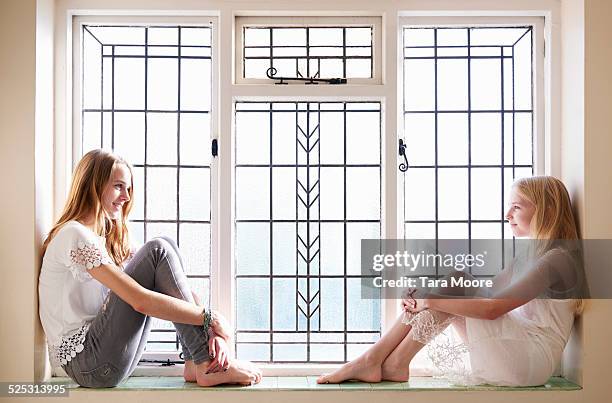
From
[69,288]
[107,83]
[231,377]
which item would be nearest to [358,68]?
[107,83]

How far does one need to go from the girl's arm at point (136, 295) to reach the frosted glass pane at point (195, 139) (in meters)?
0.74

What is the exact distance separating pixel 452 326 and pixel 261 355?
0.92 metres

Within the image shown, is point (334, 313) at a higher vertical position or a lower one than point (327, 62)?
lower

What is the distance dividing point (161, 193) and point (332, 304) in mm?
976

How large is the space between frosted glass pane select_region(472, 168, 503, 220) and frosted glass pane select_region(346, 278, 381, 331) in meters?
0.65

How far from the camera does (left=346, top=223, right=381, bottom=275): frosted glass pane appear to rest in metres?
3.74

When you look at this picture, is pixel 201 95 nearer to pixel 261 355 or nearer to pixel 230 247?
pixel 230 247

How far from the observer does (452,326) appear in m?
3.47

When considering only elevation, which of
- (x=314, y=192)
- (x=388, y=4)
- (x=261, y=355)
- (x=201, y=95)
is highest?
(x=388, y=4)

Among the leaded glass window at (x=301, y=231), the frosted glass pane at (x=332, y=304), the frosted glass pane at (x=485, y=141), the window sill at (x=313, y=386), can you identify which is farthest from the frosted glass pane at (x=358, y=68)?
the window sill at (x=313, y=386)

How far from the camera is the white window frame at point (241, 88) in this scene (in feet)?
12.0

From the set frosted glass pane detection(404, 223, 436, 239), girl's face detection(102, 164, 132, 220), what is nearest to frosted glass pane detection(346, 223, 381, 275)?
frosted glass pane detection(404, 223, 436, 239)

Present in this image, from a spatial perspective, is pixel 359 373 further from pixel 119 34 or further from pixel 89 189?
pixel 119 34

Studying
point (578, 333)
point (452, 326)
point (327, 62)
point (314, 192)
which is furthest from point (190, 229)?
point (578, 333)
